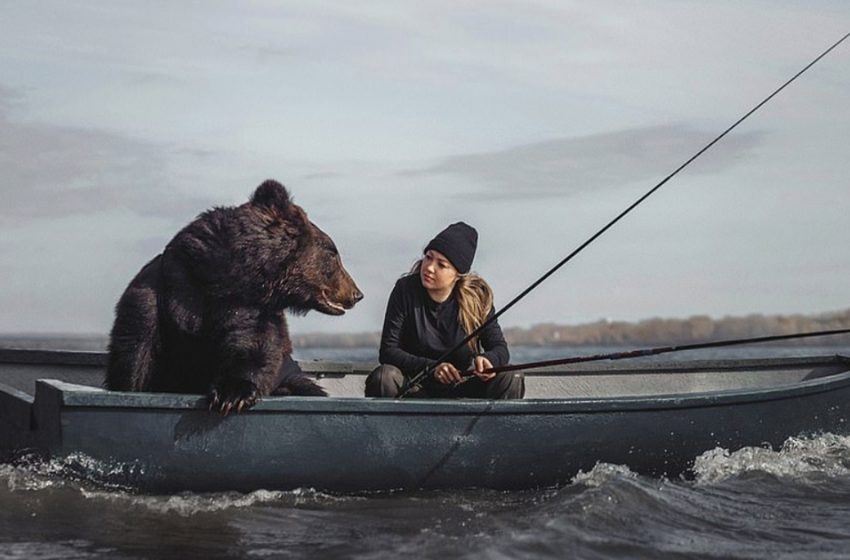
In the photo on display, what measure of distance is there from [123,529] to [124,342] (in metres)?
0.90

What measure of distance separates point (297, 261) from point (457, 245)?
1053 millimetres

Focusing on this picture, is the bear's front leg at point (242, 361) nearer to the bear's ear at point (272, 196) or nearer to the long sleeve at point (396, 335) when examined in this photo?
the bear's ear at point (272, 196)

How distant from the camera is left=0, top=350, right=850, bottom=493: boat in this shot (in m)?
5.25

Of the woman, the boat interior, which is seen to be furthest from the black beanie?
the boat interior

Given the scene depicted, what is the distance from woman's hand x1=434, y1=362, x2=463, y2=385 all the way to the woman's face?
491mm

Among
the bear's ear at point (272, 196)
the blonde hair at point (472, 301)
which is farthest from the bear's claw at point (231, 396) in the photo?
the blonde hair at point (472, 301)

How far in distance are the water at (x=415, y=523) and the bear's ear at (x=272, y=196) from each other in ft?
4.69

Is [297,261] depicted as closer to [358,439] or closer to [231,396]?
[231,396]

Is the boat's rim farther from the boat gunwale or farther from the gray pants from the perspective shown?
the gray pants

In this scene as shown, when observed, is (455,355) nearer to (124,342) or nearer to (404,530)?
(404,530)

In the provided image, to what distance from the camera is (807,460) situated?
23.0 feet

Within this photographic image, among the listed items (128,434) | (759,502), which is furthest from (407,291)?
(759,502)

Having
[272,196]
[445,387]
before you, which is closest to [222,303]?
[272,196]

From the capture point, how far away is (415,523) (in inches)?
208
